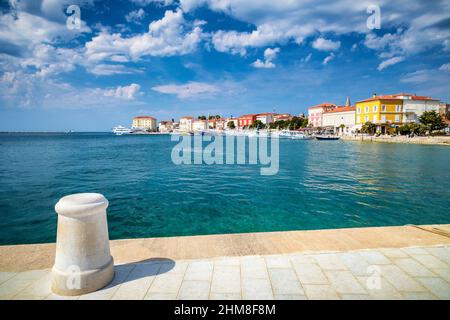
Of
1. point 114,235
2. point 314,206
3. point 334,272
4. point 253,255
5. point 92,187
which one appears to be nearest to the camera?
point 334,272

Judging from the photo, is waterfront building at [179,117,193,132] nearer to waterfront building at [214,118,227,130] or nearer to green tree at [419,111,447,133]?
waterfront building at [214,118,227,130]

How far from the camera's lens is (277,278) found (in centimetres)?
325

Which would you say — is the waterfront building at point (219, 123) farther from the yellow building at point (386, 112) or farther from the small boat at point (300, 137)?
the yellow building at point (386, 112)

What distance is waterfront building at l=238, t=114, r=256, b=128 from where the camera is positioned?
6187 inches

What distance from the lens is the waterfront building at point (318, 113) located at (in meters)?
110

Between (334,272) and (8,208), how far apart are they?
484 inches

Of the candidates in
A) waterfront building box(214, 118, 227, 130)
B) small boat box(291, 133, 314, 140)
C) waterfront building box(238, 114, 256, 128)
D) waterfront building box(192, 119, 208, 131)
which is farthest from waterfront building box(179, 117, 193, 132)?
small boat box(291, 133, 314, 140)

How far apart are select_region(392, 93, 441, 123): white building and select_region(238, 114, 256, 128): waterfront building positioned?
88648 millimetres

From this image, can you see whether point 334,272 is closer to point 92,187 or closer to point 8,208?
point 8,208

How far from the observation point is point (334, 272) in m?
3.37

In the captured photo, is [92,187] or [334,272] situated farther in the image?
[92,187]
